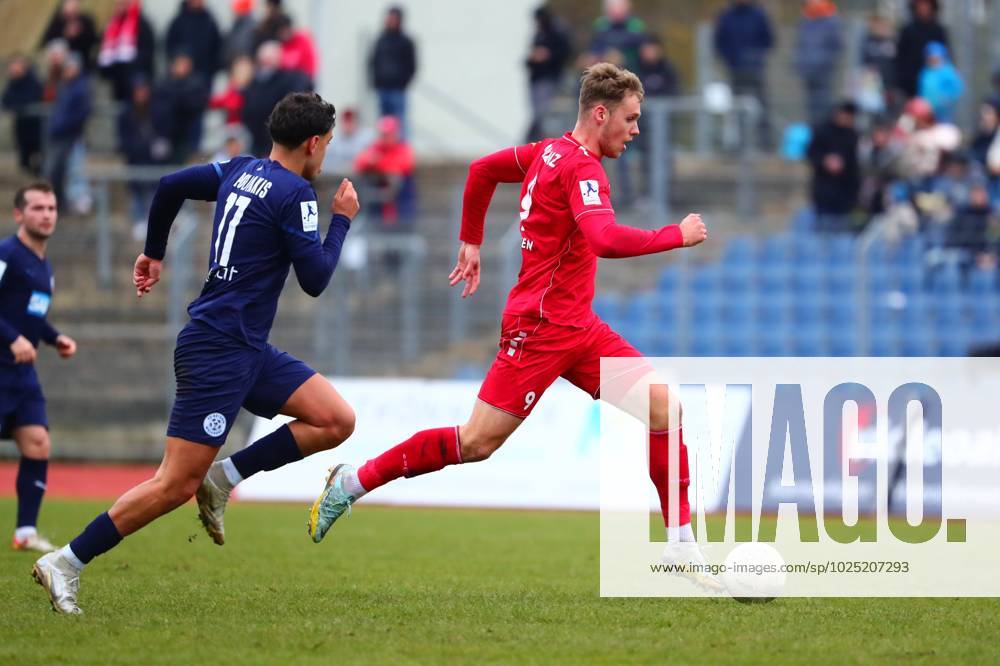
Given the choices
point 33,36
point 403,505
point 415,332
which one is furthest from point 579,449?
point 33,36

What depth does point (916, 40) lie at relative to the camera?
20.3 meters

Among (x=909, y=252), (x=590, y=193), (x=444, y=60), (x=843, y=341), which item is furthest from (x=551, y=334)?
(x=444, y=60)

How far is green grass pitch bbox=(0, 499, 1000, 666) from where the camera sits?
6438 mm

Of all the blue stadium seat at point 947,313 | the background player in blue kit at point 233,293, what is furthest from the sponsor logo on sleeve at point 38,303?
the blue stadium seat at point 947,313

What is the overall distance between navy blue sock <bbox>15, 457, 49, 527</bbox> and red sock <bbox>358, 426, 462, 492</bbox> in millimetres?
3763

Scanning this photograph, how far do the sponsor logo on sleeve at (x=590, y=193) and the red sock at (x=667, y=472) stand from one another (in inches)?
54.2

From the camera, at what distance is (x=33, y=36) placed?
80.6 feet

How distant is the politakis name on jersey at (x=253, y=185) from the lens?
746cm

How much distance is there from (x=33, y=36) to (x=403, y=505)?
12.7 m

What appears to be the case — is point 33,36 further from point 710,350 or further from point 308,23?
point 710,350

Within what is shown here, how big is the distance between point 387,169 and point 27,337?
9218 mm

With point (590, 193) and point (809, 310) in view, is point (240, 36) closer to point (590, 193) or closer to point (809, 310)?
point (809, 310)

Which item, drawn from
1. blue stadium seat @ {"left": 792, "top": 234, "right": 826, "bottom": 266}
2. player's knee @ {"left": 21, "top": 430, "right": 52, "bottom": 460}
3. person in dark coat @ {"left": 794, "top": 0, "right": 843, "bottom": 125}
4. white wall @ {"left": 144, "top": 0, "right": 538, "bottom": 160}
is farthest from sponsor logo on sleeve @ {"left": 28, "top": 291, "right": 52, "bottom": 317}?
white wall @ {"left": 144, "top": 0, "right": 538, "bottom": 160}

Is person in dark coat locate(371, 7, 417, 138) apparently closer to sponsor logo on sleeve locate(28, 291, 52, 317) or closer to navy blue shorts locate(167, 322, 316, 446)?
sponsor logo on sleeve locate(28, 291, 52, 317)
